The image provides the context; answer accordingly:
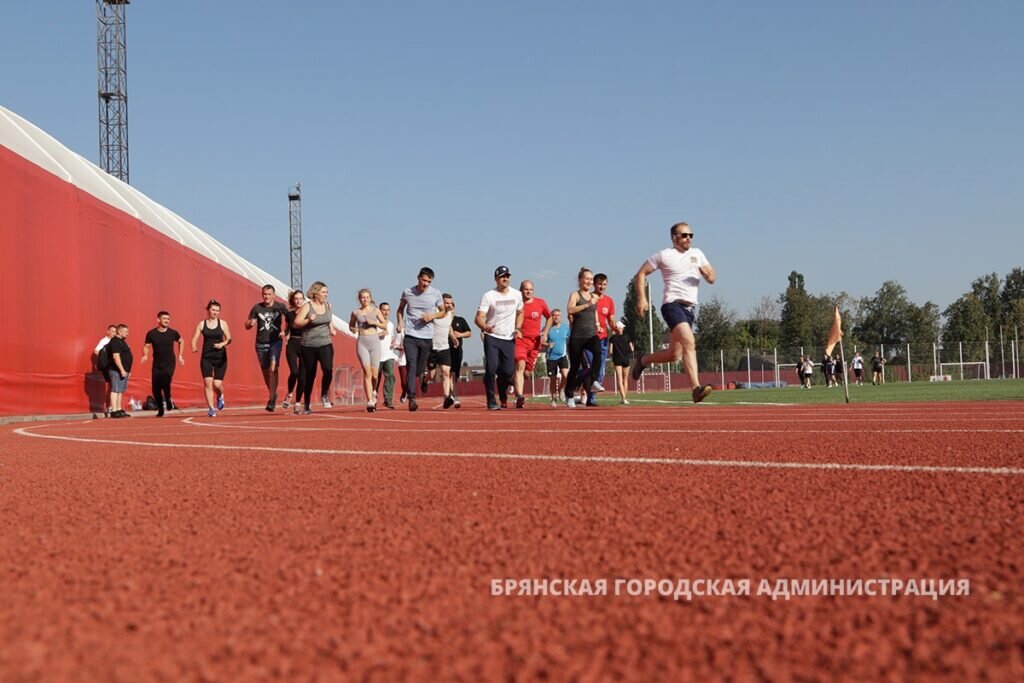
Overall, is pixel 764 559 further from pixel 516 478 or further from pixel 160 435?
pixel 160 435

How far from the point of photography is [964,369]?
181 ft

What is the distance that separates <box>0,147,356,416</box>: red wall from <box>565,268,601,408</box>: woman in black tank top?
25.6 feet

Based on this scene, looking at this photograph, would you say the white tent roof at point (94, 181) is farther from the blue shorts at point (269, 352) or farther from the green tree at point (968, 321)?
the green tree at point (968, 321)

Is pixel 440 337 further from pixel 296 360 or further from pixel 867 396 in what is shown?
pixel 867 396

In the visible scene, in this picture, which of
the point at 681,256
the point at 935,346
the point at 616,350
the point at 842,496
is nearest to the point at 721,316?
the point at 935,346

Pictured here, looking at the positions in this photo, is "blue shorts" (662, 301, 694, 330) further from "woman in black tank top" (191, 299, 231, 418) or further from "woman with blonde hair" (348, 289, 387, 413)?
"woman in black tank top" (191, 299, 231, 418)

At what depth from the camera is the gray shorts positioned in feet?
42.5

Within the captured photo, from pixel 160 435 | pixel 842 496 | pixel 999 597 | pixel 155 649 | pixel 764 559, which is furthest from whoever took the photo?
pixel 160 435

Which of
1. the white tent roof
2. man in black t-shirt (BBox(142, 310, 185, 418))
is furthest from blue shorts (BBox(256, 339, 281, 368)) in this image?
the white tent roof

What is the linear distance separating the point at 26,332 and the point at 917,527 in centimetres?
1383

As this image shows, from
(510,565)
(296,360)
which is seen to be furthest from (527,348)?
(510,565)

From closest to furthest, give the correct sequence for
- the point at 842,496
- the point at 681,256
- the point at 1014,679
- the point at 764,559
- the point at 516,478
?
the point at 1014,679
the point at 764,559
the point at 842,496
the point at 516,478
the point at 681,256

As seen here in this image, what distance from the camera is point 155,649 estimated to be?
1.67 m

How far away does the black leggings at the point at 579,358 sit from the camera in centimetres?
1338
